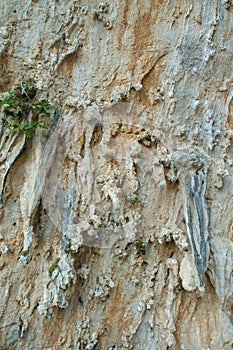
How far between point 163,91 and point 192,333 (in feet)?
5.16

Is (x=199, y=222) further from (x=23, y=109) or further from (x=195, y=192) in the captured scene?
(x=23, y=109)

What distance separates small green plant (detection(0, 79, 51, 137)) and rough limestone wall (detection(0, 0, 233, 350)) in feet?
0.22

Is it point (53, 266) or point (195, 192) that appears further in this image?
point (195, 192)

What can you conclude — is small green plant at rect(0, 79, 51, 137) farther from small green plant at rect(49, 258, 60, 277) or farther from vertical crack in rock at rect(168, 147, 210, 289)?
vertical crack in rock at rect(168, 147, 210, 289)

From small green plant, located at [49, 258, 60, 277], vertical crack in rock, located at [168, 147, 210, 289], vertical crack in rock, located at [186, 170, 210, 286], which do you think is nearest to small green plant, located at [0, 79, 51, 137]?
small green plant, located at [49, 258, 60, 277]

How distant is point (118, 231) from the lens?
200cm

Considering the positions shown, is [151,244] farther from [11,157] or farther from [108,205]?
[11,157]

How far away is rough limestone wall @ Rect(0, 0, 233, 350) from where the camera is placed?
1894 mm

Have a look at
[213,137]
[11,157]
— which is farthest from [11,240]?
[213,137]

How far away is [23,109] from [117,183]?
73 centimetres

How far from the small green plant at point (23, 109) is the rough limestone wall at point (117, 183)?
67 mm

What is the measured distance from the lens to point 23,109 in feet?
6.32

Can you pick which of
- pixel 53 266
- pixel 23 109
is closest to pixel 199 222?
pixel 53 266

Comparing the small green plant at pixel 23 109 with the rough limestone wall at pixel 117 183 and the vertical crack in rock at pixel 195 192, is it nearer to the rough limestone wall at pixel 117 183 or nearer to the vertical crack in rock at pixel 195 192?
the rough limestone wall at pixel 117 183
